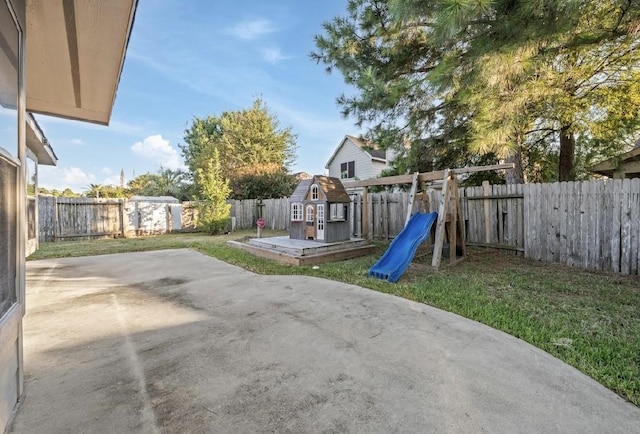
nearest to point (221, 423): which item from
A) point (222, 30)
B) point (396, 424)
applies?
point (396, 424)

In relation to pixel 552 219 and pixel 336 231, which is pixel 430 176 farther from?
pixel 336 231

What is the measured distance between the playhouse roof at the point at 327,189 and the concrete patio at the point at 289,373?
388cm

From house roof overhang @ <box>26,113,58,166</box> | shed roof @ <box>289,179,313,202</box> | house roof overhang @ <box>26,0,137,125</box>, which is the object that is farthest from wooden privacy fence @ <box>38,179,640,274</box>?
house roof overhang @ <box>26,113,58,166</box>

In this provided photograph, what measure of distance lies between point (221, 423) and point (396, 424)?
3.17 ft

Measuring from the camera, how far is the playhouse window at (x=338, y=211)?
7.32 m

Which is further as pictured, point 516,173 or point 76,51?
point 516,173

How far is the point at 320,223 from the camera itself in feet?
23.8

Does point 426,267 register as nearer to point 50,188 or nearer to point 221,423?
point 221,423

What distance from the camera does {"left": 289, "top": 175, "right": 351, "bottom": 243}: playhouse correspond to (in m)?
7.18

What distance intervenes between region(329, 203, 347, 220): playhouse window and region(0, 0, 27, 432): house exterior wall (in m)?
5.85

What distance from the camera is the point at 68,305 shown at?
141 inches

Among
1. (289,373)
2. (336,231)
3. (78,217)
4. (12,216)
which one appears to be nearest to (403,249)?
(336,231)

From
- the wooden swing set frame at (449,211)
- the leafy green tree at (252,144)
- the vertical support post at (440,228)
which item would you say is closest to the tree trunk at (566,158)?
the wooden swing set frame at (449,211)

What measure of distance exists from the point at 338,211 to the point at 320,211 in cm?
56
